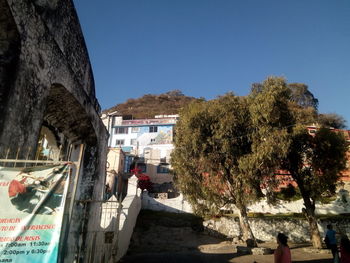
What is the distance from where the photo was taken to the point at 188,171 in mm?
13945

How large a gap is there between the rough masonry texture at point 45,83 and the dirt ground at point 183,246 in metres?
4.67

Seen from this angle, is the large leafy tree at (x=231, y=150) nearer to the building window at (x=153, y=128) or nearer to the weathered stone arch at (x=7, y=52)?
the weathered stone arch at (x=7, y=52)

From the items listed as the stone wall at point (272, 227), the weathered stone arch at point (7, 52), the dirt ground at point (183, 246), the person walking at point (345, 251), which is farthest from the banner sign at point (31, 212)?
the stone wall at point (272, 227)

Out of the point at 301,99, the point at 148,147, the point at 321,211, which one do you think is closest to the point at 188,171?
the point at 321,211

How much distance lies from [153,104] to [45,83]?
66.3 metres

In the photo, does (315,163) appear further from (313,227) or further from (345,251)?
(345,251)

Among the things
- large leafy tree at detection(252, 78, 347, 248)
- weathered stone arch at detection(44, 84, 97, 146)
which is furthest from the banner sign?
large leafy tree at detection(252, 78, 347, 248)

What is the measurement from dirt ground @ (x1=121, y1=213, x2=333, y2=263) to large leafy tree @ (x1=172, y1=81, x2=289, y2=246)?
2.10m

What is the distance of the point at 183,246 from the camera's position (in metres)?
15.8

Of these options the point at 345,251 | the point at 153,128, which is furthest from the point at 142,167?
the point at 345,251

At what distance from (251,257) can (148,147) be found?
28077 mm

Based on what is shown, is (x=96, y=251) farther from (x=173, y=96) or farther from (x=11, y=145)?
(x=173, y=96)

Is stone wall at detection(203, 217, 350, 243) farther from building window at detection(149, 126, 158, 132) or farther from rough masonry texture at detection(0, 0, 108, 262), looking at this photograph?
building window at detection(149, 126, 158, 132)

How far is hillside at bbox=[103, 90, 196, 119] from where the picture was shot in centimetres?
6438
